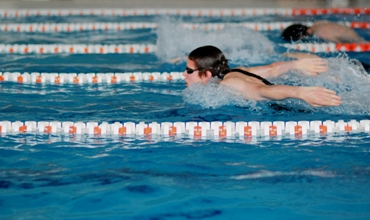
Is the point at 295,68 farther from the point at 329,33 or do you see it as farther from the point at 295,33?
the point at 329,33

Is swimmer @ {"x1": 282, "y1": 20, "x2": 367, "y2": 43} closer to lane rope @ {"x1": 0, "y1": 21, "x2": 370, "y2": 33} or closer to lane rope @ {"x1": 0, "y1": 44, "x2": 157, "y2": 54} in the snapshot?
lane rope @ {"x1": 0, "y1": 21, "x2": 370, "y2": 33}

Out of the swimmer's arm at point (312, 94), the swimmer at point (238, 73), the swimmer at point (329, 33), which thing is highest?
the swimmer at point (329, 33)

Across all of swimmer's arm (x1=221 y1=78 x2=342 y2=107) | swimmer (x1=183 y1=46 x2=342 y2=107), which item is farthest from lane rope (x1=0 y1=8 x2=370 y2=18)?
swimmer's arm (x1=221 y1=78 x2=342 y2=107)

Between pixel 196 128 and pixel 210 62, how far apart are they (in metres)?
0.65

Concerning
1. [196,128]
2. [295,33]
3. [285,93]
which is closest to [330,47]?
[295,33]

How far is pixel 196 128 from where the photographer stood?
4.08m

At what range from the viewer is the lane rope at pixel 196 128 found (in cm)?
407

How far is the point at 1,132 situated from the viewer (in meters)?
4.07

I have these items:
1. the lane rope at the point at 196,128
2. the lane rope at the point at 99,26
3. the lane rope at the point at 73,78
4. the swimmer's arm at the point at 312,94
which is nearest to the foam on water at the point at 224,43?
the lane rope at the point at 73,78

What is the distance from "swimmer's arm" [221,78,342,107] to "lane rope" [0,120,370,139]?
21cm

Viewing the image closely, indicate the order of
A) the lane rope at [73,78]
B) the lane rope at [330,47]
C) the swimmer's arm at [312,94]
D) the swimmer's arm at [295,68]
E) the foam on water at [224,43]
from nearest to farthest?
1. the swimmer's arm at [312,94]
2. the swimmer's arm at [295,68]
3. the lane rope at [73,78]
4. the foam on water at [224,43]
5. the lane rope at [330,47]

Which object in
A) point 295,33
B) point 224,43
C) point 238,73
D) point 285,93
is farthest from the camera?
point 295,33

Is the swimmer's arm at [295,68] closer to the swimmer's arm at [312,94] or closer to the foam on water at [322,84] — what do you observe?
the foam on water at [322,84]

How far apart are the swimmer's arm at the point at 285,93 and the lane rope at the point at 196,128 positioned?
209mm
